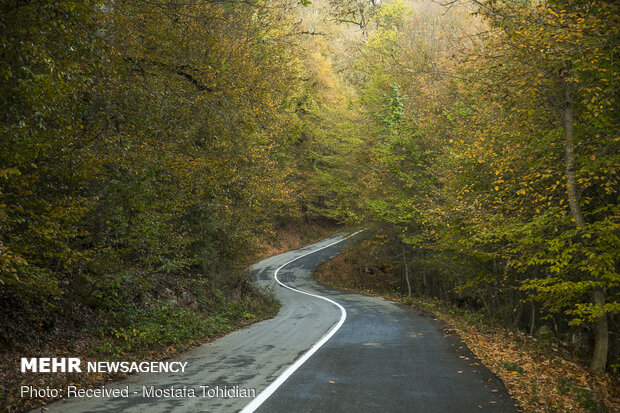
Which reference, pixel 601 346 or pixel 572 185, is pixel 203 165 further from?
pixel 601 346

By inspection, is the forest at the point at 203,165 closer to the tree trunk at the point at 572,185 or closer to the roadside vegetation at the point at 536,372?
the tree trunk at the point at 572,185

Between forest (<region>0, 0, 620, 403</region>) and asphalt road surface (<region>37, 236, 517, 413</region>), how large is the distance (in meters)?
1.53

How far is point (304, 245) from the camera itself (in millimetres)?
48312

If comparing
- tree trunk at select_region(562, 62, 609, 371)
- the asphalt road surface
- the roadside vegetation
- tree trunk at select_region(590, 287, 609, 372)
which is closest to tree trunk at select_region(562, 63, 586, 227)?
tree trunk at select_region(562, 62, 609, 371)

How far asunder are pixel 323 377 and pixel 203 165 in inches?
243

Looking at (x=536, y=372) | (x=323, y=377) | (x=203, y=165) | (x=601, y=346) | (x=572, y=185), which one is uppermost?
(x=203, y=165)

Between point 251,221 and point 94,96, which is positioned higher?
point 94,96

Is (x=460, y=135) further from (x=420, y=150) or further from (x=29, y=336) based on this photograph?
(x=29, y=336)

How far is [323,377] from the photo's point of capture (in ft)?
21.9

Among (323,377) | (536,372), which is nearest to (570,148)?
(536,372)

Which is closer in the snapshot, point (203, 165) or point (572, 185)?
point (572, 185)

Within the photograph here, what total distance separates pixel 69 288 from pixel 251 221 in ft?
33.1

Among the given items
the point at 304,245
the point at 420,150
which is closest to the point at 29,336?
the point at 420,150

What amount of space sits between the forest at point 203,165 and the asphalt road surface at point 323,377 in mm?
1526
